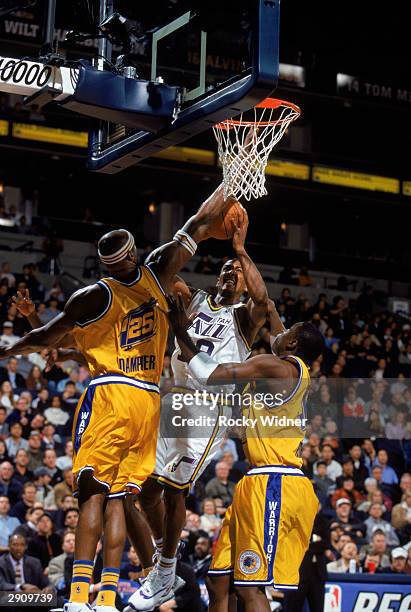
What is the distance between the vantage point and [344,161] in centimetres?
2106

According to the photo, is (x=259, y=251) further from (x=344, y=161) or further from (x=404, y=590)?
(x=404, y=590)

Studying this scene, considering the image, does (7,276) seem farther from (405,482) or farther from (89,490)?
(89,490)

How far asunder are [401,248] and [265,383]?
19180 millimetres

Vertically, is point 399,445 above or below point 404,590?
above

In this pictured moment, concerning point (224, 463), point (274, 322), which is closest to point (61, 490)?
point (224, 463)

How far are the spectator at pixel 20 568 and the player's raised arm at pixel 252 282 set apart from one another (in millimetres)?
3908

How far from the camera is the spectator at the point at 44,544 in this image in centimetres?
946

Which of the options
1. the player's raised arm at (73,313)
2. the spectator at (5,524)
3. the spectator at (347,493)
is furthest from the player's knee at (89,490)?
the spectator at (347,493)

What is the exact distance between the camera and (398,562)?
10719 mm

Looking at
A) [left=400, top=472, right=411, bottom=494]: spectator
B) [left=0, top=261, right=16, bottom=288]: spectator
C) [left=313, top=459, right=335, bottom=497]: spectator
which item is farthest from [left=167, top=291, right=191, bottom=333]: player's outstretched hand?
[left=0, top=261, right=16, bottom=288]: spectator

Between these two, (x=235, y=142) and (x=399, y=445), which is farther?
(x=399, y=445)

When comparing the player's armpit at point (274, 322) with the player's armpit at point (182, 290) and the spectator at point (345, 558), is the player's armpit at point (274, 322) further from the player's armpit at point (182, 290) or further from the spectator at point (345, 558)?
the spectator at point (345, 558)

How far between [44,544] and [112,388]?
4.62 meters

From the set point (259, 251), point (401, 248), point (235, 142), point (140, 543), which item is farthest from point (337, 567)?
point (401, 248)
